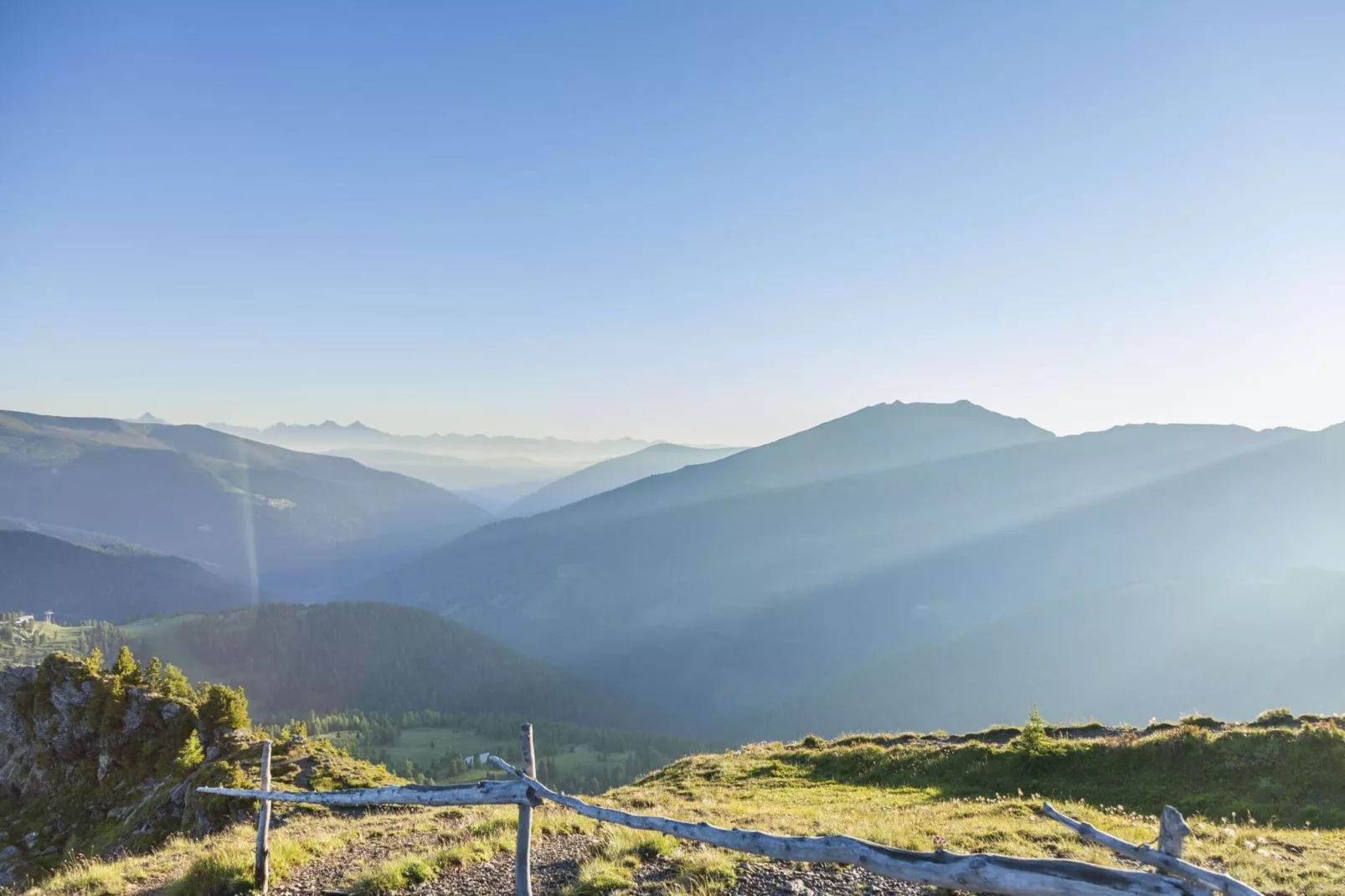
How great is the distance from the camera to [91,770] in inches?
1527

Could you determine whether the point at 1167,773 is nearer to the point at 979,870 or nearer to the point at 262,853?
the point at 979,870

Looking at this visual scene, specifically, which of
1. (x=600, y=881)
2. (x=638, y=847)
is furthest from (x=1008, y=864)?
(x=638, y=847)

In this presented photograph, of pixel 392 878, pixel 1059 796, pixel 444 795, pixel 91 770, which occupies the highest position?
pixel 444 795

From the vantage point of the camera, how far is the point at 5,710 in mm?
49250

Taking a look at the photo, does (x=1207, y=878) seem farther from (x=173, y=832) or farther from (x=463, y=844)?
(x=173, y=832)

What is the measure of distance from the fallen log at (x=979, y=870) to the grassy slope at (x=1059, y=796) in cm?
595

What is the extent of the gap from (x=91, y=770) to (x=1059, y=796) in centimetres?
5161

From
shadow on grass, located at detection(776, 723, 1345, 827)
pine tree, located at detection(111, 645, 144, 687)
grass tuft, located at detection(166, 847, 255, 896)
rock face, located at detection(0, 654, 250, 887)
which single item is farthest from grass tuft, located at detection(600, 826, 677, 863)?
pine tree, located at detection(111, 645, 144, 687)

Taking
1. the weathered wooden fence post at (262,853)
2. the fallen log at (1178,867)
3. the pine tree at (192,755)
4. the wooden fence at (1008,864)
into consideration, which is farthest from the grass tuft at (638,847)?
the pine tree at (192,755)

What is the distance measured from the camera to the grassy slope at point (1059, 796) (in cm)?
1252

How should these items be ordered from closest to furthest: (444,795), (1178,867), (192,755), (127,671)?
(1178,867)
(444,795)
(192,755)
(127,671)

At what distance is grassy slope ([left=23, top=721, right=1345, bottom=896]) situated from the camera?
1252 centimetres

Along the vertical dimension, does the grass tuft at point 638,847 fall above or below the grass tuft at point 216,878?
above

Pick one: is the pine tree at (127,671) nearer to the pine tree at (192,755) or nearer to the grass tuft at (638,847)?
the pine tree at (192,755)
